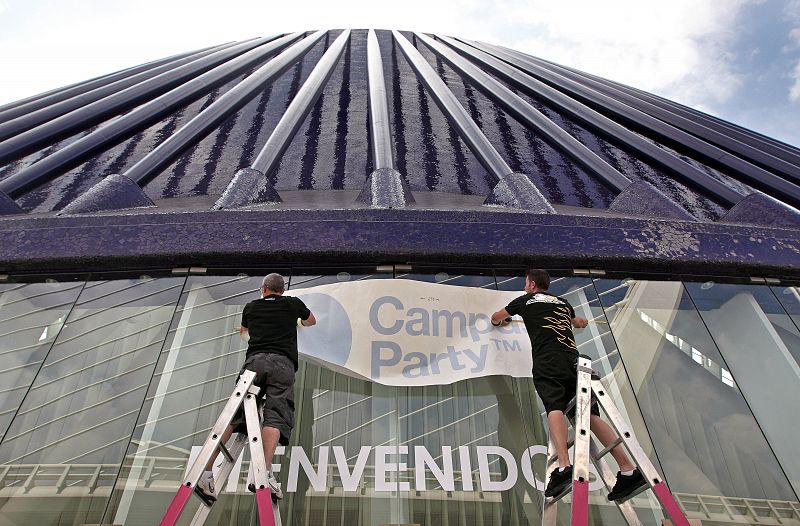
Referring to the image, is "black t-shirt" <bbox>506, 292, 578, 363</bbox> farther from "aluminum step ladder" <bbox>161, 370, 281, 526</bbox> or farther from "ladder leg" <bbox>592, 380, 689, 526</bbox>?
"aluminum step ladder" <bbox>161, 370, 281, 526</bbox>

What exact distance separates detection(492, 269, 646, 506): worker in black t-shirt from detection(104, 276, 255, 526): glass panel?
235 centimetres

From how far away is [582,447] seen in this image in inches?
138

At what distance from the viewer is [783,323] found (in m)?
5.84

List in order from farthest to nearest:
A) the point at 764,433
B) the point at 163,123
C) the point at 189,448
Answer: the point at 163,123 → the point at 764,433 → the point at 189,448

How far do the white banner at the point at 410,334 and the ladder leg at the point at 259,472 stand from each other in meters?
1.53

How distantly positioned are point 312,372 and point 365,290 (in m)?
0.98

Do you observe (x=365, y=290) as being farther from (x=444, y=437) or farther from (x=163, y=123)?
(x=163, y=123)

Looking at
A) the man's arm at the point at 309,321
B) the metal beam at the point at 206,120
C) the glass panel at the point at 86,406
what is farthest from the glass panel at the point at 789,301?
the metal beam at the point at 206,120

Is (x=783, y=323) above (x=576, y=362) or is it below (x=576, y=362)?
above

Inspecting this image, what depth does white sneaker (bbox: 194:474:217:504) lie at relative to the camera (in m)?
A: 3.59

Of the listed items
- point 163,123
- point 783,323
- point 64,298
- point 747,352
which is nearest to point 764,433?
point 747,352

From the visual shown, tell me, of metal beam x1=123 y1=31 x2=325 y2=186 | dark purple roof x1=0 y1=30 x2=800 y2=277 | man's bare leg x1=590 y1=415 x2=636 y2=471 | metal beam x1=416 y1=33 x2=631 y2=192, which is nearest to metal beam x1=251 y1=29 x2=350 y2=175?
dark purple roof x1=0 y1=30 x2=800 y2=277

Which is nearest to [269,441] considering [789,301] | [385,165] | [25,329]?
[25,329]

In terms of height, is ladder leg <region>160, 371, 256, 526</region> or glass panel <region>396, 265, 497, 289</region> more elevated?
glass panel <region>396, 265, 497, 289</region>
